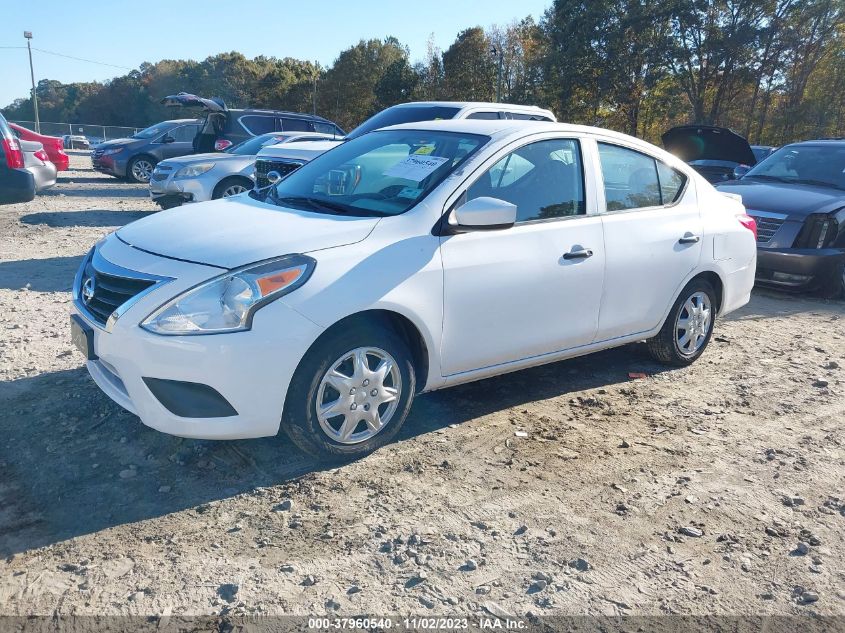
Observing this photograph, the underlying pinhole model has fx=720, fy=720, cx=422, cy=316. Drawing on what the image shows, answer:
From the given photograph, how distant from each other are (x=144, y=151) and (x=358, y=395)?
16.6 m

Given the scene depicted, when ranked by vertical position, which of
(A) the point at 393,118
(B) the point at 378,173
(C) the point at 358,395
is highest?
(A) the point at 393,118

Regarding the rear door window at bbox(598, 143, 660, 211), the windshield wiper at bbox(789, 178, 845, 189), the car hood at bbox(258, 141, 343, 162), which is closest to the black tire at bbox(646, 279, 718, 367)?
the rear door window at bbox(598, 143, 660, 211)

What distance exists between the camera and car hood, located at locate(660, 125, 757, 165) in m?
10.9

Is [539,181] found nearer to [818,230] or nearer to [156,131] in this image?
[818,230]

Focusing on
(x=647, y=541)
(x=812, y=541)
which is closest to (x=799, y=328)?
(x=812, y=541)

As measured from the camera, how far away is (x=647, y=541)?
10.5 ft

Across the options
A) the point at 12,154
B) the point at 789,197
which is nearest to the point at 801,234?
the point at 789,197

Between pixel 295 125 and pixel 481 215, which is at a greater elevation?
pixel 295 125

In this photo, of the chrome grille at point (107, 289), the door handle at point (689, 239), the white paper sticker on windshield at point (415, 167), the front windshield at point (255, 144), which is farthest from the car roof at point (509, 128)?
the front windshield at point (255, 144)

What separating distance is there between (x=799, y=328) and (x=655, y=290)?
9.69 feet

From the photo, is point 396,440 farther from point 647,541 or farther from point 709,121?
point 709,121

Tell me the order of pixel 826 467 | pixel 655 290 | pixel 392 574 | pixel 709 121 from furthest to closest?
pixel 709 121
pixel 655 290
pixel 826 467
pixel 392 574

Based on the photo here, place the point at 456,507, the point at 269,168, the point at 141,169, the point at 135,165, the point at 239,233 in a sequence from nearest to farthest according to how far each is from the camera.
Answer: the point at 456,507, the point at 239,233, the point at 269,168, the point at 135,165, the point at 141,169

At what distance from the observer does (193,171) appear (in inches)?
423
